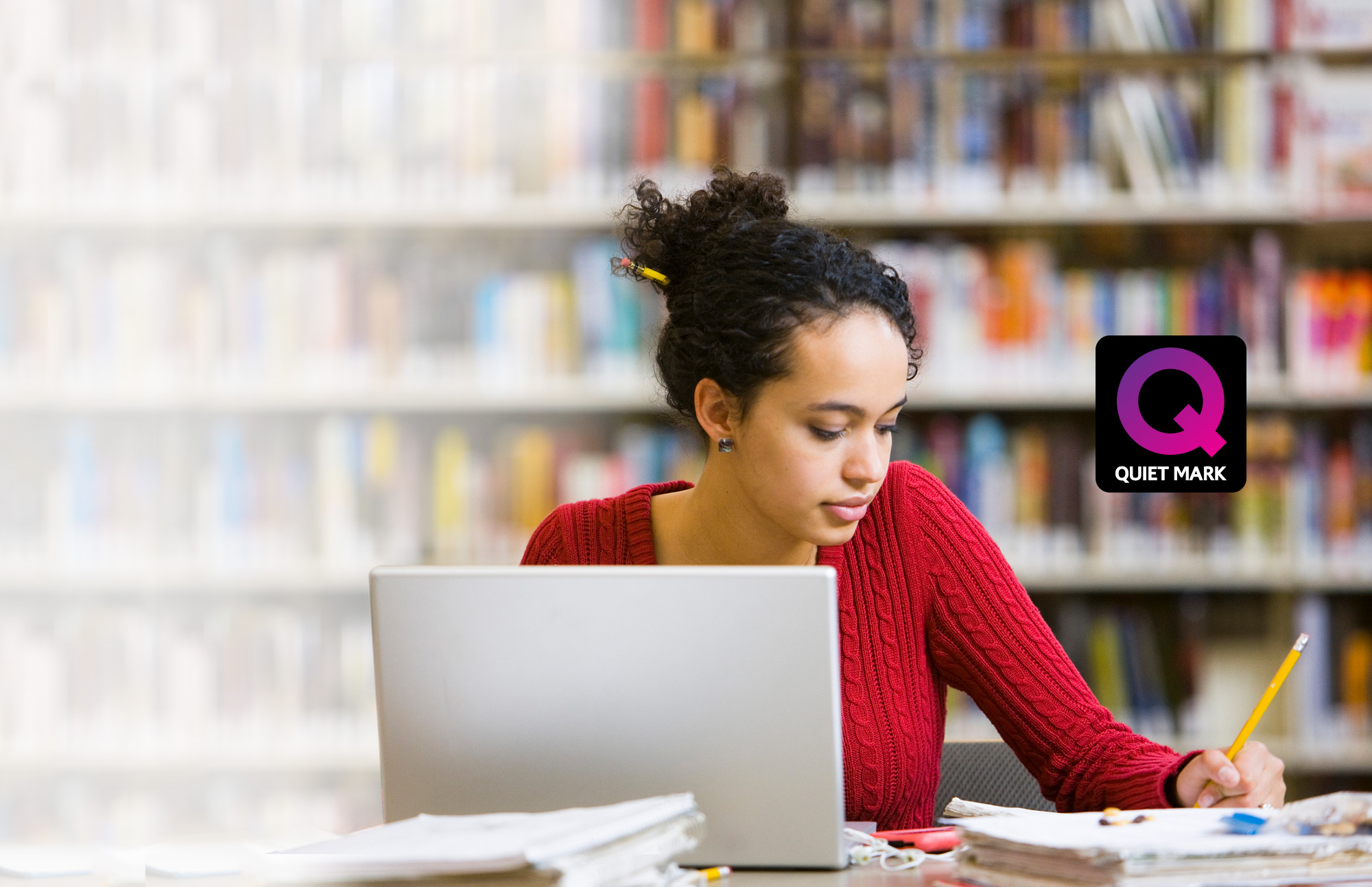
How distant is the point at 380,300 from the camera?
241 centimetres

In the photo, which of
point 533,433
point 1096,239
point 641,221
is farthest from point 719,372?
point 1096,239

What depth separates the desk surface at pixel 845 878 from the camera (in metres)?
0.84

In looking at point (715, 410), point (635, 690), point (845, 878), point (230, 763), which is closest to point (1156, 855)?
point (845, 878)

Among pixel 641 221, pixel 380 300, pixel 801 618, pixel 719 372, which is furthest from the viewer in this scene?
pixel 380 300

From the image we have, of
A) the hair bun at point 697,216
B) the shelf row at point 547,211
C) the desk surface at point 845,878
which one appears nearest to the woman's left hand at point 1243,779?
the desk surface at point 845,878

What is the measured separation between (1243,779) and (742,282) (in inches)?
25.2

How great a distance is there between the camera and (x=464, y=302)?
244 cm

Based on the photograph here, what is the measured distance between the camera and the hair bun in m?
1.37

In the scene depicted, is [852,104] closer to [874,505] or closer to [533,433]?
[533,433]

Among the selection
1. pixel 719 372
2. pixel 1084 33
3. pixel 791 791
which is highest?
pixel 1084 33

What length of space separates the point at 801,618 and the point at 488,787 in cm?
24

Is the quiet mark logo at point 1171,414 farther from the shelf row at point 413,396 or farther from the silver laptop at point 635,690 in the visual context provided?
the silver laptop at point 635,690

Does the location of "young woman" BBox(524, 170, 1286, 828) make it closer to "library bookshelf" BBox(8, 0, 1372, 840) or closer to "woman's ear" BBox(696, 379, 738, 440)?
"woman's ear" BBox(696, 379, 738, 440)

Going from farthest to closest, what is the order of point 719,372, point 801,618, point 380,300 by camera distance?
point 380,300, point 719,372, point 801,618
